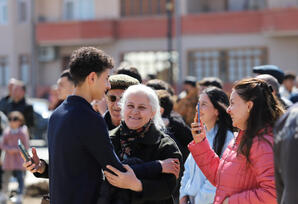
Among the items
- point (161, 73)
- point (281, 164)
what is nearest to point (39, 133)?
point (281, 164)

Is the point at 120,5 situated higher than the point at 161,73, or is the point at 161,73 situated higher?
the point at 120,5

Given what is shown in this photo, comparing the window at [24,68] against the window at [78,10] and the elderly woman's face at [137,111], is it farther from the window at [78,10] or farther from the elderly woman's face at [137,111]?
the elderly woman's face at [137,111]

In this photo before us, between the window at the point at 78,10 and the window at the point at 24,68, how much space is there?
3.43 meters

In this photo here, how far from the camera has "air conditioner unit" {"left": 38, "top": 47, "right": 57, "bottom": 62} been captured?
115ft

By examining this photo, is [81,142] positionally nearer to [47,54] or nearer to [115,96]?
[115,96]

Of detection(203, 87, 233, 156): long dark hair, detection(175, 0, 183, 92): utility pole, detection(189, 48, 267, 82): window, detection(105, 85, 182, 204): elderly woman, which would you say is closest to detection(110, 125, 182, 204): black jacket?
detection(105, 85, 182, 204): elderly woman

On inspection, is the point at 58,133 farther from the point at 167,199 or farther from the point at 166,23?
the point at 166,23

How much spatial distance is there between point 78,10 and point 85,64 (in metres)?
32.1

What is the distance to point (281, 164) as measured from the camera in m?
3.04

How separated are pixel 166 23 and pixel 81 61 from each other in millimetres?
28608

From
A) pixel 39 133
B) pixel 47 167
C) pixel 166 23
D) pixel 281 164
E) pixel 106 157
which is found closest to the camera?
pixel 281 164

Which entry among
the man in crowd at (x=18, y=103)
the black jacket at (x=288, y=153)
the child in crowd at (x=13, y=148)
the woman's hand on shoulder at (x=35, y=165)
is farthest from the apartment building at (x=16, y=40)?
the black jacket at (x=288, y=153)

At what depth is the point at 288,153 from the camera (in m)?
2.93

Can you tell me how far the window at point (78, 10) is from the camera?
35.0m
